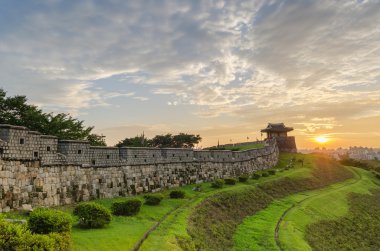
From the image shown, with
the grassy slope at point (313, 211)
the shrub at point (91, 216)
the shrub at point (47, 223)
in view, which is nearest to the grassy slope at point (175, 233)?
the shrub at point (91, 216)

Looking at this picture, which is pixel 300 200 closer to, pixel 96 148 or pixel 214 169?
pixel 214 169

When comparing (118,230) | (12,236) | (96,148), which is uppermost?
(96,148)

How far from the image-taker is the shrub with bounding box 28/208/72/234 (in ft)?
44.2

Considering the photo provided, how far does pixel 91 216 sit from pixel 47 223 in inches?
163

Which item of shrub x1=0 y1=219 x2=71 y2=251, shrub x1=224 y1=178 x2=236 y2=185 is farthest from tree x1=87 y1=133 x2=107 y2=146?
shrub x1=0 y1=219 x2=71 y2=251

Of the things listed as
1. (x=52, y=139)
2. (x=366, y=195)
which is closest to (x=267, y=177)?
(x=366, y=195)

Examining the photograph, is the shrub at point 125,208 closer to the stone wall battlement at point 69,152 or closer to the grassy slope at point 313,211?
the stone wall battlement at point 69,152

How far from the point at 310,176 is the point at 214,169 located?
19.9 meters

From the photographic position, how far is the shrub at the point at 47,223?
1346 centimetres

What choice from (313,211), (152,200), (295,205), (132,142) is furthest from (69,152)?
(132,142)

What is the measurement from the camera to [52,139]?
2203 cm

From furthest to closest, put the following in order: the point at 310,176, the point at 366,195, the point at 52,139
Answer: the point at 310,176, the point at 366,195, the point at 52,139

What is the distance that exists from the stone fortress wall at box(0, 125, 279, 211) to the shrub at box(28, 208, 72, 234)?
5.19 meters

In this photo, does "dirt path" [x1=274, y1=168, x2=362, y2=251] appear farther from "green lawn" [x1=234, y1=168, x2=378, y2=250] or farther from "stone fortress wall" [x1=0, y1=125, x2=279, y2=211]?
"stone fortress wall" [x1=0, y1=125, x2=279, y2=211]
